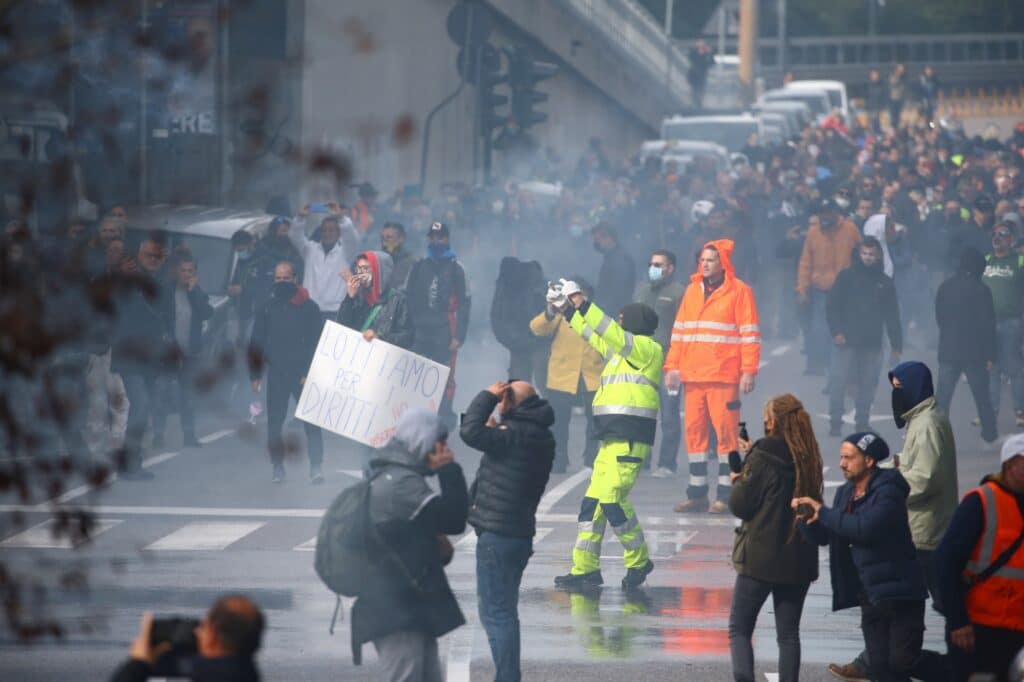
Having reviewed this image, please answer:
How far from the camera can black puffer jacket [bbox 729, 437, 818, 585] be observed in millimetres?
8781

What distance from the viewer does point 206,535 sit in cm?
1370

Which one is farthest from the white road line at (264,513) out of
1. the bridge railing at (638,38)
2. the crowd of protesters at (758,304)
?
the bridge railing at (638,38)

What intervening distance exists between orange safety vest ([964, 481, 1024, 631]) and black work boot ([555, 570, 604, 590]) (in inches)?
164

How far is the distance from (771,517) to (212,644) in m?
3.64

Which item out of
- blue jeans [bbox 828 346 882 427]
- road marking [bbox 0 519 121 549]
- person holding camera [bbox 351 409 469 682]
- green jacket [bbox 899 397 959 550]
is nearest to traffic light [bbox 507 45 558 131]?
blue jeans [bbox 828 346 882 427]

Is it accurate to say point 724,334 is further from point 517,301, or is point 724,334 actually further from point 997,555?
point 997,555

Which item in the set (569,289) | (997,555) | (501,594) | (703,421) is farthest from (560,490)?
(997,555)

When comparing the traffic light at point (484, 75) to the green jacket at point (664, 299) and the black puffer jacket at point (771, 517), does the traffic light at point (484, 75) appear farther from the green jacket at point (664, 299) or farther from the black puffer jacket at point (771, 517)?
the black puffer jacket at point (771, 517)

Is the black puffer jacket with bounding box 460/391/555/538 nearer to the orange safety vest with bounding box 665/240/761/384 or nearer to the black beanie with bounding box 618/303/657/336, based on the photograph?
the black beanie with bounding box 618/303/657/336

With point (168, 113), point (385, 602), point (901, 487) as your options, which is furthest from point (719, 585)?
point (168, 113)

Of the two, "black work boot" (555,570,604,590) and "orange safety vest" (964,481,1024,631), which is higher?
"orange safety vest" (964,481,1024,631)

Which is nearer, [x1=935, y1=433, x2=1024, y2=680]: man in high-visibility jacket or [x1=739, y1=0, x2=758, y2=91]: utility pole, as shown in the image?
[x1=935, y1=433, x2=1024, y2=680]: man in high-visibility jacket

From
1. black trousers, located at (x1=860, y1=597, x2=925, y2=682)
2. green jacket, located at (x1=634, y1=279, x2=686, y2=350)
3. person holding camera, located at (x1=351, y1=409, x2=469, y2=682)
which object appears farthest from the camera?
green jacket, located at (x1=634, y1=279, x2=686, y2=350)

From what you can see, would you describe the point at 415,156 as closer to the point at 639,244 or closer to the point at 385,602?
the point at 639,244
